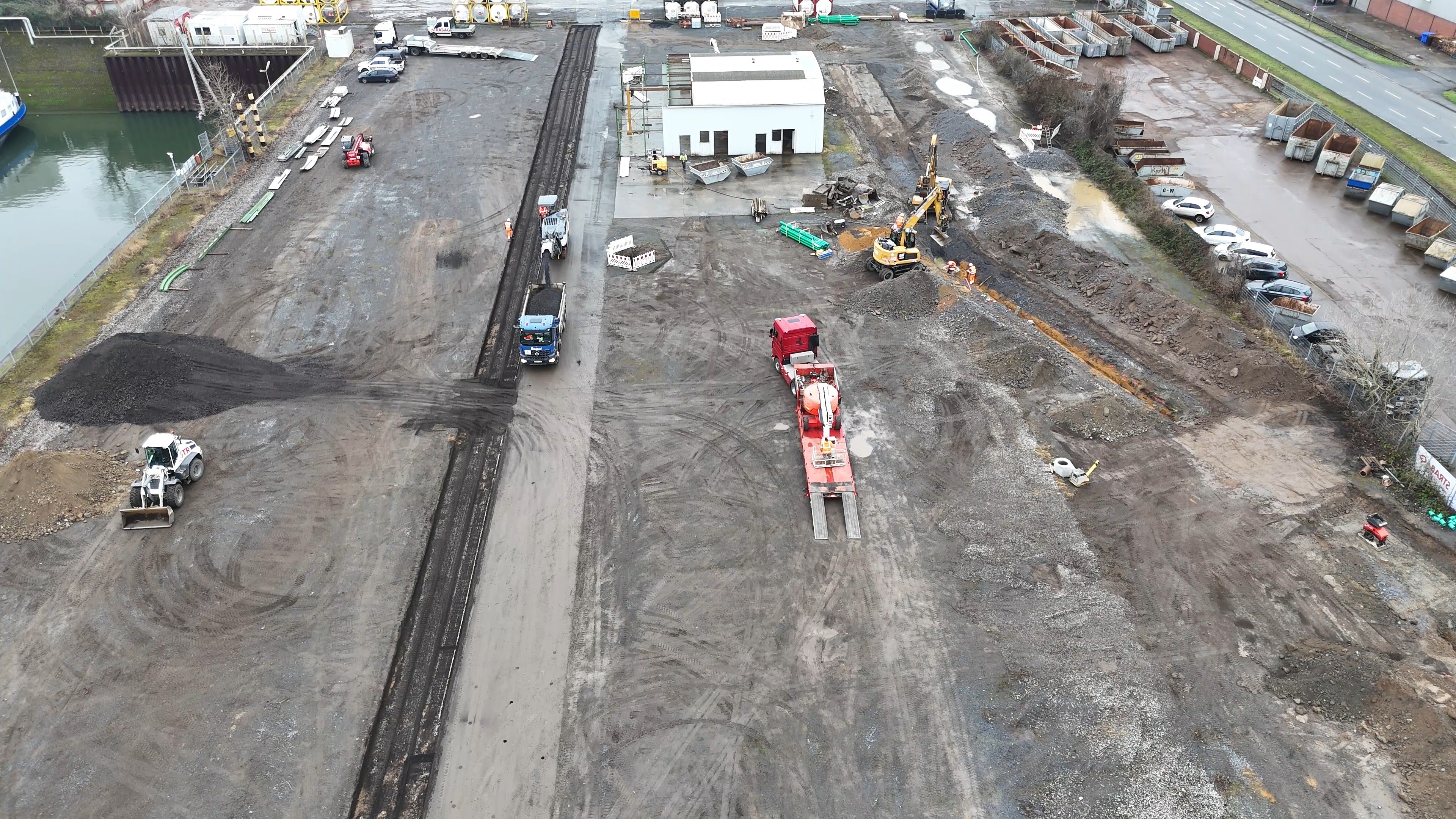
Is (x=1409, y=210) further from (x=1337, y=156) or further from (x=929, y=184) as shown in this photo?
(x=929, y=184)

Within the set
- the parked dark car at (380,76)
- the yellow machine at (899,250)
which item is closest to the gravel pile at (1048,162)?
the yellow machine at (899,250)

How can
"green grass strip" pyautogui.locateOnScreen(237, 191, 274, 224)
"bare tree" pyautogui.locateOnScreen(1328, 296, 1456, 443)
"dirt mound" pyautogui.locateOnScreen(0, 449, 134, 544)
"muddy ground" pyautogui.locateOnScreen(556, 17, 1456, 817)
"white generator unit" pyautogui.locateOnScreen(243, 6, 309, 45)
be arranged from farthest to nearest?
"white generator unit" pyautogui.locateOnScreen(243, 6, 309, 45)
"green grass strip" pyautogui.locateOnScreen(237, 191, 274, 224)
"bare tree" pyautogui.locateOnScreen(1328, 296, 1456, 443)
"dirt mound" pyautogui.locateOnScreen(0, 449, 134, 544)
"muddy ground" pyautogui.locateOnScreen(556, 17, 1456, 817)

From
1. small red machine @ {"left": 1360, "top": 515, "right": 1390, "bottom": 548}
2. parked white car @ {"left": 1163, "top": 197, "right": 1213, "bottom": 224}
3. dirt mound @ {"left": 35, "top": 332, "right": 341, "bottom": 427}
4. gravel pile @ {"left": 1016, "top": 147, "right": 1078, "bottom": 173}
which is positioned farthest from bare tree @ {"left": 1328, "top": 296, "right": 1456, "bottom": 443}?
dirt mound @ {"left": 35, "top": 332, "right": 341, "bottom": 427}

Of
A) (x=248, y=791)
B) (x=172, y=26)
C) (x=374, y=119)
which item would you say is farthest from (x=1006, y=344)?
(x=172, y=26)

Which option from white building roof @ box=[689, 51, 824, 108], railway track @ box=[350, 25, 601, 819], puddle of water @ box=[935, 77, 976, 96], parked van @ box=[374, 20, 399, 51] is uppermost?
white building roof @ box=[689, 51, 824, 108]

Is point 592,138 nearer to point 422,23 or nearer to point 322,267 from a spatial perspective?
point 322,267

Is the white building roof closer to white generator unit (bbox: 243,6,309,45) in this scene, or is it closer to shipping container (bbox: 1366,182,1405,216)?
shipping container (bbox: 1366,182,1405,216)
